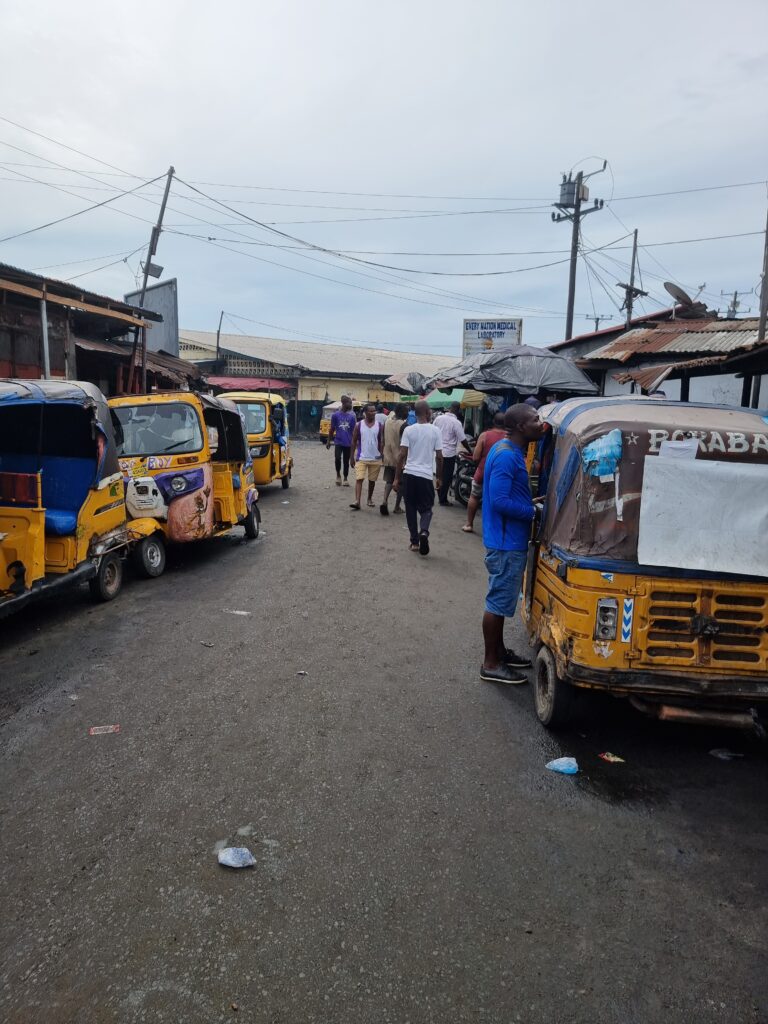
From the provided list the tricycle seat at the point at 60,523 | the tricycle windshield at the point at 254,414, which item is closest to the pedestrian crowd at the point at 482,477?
the tricycle windshield at the point at 254,414

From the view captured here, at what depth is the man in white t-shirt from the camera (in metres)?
9.41

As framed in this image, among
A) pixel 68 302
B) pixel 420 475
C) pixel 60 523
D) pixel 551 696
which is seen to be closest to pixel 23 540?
pixel 60 523

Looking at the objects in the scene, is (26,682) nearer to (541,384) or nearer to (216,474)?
(216,474)

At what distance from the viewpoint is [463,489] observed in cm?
1470

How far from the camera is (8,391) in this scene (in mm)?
5422

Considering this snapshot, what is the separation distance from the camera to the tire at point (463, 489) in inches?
568

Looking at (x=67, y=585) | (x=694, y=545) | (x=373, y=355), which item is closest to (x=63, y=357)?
(x=67, y=585)

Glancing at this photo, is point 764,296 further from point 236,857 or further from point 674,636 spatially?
point 236,857

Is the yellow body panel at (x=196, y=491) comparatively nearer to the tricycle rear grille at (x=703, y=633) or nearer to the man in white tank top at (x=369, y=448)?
the man in white tank top at (x=369, y=448)

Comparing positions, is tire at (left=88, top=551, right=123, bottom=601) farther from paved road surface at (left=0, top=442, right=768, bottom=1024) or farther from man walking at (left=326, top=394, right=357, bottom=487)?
man walking at (left=326, top=394, right=357, bottom=487)

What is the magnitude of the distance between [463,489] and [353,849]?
12.0 meters

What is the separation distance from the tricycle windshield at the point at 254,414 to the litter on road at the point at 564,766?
11575mm

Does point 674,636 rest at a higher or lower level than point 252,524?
higher

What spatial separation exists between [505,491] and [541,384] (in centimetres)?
936
